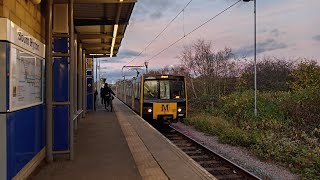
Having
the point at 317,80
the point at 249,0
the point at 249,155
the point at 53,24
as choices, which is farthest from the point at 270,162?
the point at 317,80

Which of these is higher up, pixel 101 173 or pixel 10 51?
pixel 10 51

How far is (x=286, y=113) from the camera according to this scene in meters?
19.3

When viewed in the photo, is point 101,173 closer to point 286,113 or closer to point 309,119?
point 309,119

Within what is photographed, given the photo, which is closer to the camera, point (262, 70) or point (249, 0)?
point (249, 0)

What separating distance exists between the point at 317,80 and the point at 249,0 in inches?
266

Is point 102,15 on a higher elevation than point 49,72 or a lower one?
higher

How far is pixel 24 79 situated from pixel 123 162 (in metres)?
2.96

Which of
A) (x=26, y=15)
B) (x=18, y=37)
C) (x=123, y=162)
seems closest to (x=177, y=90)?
(x=123, y=162)

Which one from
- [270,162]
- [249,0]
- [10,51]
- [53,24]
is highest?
[249,0]

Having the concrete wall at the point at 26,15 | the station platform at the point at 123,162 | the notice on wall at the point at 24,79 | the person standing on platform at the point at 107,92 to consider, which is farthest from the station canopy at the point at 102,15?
the person standing on platform at the point at 107,92

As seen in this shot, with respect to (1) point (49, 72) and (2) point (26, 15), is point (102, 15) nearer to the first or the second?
(1) point (49, 72)

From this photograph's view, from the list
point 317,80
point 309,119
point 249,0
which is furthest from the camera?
point 317,80

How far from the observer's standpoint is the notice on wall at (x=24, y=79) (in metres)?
5.88

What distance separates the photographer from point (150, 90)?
1992 cm
